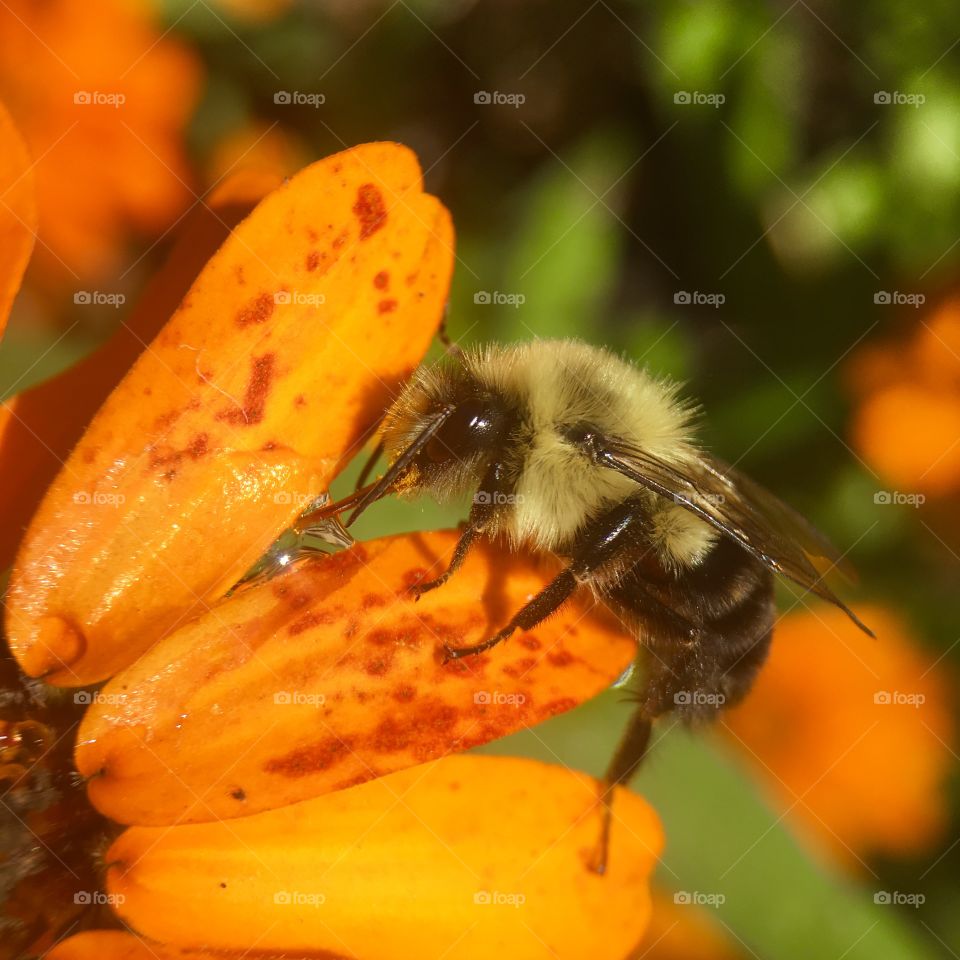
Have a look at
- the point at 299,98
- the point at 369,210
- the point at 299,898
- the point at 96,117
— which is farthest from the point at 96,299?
the point at 299,898

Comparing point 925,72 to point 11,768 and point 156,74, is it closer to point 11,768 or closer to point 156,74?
point 156,74

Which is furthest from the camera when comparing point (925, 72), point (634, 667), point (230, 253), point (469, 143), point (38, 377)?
point (469, 143)

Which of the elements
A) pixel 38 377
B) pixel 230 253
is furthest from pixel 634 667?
pixel 38 377

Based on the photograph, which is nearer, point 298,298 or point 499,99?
point 298,298

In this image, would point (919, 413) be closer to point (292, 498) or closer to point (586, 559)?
point (586, 559)

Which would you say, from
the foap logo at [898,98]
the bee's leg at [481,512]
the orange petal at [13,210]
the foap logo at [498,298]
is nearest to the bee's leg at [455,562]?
the bee's leg at [481,512]

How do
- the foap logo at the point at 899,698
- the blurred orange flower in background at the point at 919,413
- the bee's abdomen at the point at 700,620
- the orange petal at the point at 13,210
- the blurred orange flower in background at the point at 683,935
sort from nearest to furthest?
the orange petal at the point at 13,210 → the bee's abdomen at the point at 700,620 → the blurred orange flower in background at the point at 683,935 → the blurred orange flower in background at the point at 919,413 → the foap logo at the point at 899,698

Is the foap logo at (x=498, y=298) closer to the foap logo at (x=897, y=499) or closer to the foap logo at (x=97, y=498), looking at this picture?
the foap logo at (x=897, y=499)
